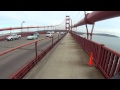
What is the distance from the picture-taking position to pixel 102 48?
314 inches
